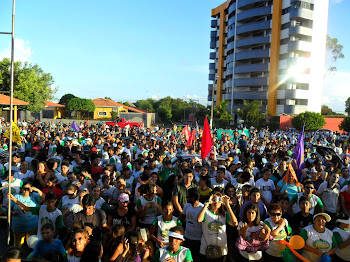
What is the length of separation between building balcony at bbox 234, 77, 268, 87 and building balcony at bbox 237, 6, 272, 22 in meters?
10.0

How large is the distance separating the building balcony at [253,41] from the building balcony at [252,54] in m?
1.27

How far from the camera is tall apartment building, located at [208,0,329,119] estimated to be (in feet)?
156

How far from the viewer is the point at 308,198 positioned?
5.11m

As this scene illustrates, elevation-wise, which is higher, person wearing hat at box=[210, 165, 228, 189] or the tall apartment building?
the tall apartment building

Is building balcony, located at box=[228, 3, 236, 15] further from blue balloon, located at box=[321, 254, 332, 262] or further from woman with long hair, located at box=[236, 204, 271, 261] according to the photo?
blue balloon, located at box=[321, 254, 332, 262]

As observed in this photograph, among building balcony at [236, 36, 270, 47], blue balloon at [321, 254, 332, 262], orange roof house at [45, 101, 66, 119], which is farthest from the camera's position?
orange roof house at [45, 101, 66, 119]

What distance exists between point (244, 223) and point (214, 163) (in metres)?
3.55

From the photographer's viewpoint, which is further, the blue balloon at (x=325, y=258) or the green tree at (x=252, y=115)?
the green tree at (x=252, y=115)

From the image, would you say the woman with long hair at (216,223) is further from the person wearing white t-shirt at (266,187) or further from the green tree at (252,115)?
the green tree at (252,115)

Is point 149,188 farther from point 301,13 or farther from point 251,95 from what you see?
point 251,95

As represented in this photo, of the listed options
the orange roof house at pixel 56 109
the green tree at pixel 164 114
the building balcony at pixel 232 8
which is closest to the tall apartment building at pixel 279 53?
the building balcony at pixel 232 8

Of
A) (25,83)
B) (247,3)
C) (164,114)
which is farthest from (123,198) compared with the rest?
(164,114)

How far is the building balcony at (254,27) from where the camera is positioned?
A: 49531 mm

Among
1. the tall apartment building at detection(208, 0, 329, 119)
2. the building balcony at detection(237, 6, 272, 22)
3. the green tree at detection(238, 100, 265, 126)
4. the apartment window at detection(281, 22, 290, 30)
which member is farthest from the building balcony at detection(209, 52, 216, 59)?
the green tree at detection(238, 100, 265, 126)
